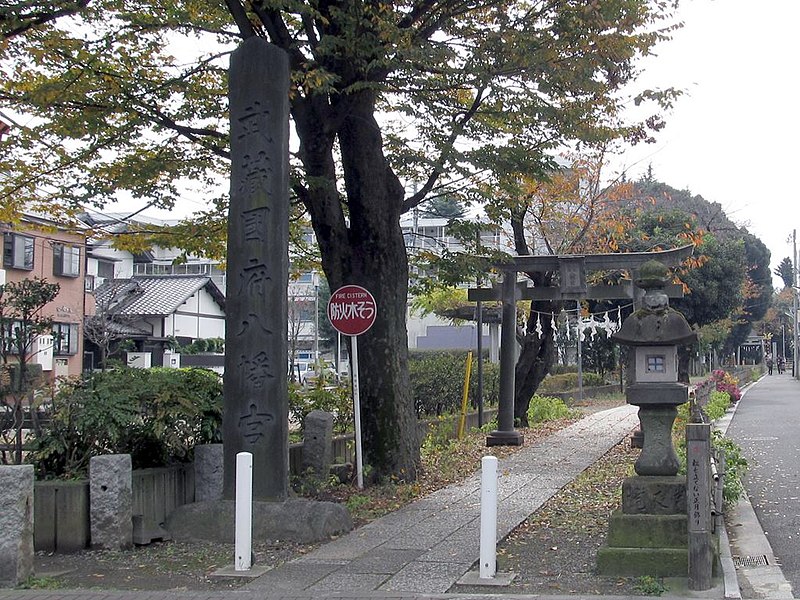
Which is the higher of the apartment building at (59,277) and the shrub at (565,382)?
the apartment building at (59,277)

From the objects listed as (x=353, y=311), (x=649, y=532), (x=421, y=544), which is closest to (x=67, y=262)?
(x=353, y=311)

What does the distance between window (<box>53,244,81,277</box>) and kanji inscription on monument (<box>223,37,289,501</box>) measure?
29745 millimetres

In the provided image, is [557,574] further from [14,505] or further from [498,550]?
[14,505]

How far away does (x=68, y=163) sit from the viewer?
1342 centimetres

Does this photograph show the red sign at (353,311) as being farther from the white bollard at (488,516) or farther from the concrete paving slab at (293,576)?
the white bollard at (488,516)

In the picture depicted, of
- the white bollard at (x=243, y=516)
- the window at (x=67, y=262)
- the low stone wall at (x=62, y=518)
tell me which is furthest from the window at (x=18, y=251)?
the white bollard at (x=243, y=516)

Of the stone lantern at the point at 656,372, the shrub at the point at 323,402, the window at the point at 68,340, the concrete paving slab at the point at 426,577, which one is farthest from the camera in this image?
the window at the point at 68,340

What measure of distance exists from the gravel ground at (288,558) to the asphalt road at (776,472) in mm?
1778

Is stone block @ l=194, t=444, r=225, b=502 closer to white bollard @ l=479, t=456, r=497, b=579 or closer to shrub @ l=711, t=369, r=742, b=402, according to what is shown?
white bollard @ l=479, t=456, r=497, b=579

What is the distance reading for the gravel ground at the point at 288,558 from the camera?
800 cm

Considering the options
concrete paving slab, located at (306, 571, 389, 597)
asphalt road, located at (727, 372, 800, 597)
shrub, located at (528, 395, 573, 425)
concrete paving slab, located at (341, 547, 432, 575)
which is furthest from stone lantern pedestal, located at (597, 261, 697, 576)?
shrub, located at (528, 395, 573, 425)

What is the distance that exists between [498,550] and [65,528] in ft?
14.1

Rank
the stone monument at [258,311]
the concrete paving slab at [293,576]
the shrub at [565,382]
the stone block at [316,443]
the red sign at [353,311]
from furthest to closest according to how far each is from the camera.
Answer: the shrub at [565,382] < the stone block at [316,443] < the red sign at [353,311] < the stone monument at [258,311] < the concrete paving slab at [293,576]

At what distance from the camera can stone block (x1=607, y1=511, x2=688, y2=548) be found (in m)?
8.03
